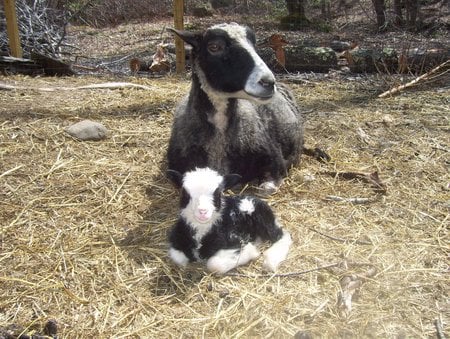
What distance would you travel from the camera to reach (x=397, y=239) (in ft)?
11.3

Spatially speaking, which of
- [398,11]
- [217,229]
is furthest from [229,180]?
[398,11]

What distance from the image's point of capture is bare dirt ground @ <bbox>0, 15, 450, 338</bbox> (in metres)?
2.66

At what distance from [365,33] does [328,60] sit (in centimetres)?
435

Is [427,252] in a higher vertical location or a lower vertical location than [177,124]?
lower

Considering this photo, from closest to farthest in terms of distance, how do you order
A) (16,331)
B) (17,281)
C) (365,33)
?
(16,331) → (17,281) → (365,33)

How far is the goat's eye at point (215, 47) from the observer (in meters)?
3.71

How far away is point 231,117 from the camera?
4066 mm

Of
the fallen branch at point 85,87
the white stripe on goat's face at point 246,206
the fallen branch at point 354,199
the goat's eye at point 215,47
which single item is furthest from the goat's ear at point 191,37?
the fallen branch at point 85,87

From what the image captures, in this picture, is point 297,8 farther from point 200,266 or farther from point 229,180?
point 200,266

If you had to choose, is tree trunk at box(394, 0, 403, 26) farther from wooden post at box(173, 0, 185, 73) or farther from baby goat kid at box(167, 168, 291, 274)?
baby goat kid at box(167, 168, 291, 274)

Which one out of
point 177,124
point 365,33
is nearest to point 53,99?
point 177,124

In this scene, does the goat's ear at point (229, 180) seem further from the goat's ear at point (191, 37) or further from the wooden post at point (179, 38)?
the wooden post at point (179, 38)

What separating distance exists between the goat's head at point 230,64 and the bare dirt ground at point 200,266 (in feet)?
3.03

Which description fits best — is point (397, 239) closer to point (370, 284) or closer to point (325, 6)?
point (370, 284)
